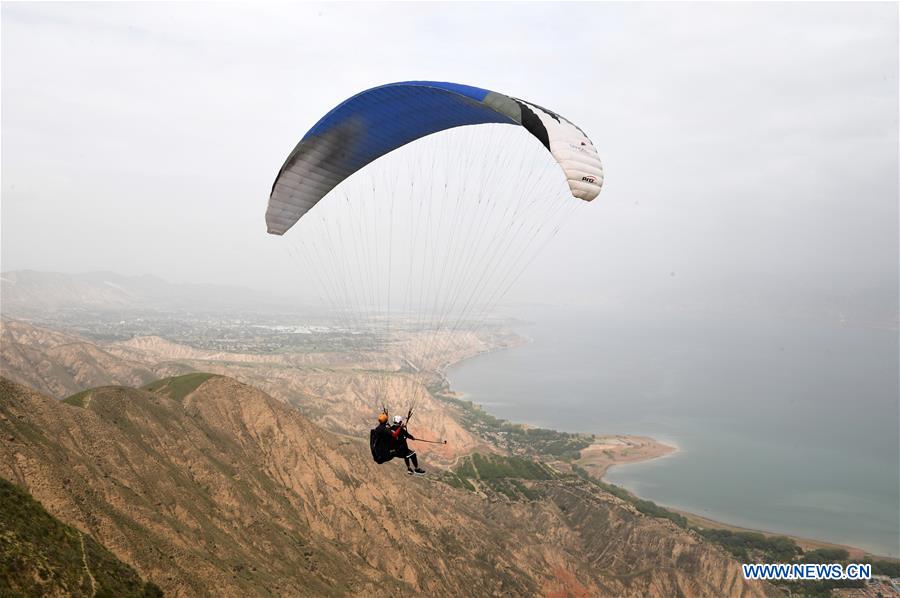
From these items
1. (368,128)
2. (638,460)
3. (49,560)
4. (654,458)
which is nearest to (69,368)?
(49,560)

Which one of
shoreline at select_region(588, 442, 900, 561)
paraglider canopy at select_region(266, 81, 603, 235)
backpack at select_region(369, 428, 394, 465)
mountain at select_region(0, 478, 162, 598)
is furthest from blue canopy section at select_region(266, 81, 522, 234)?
shoreline at select_region(588, 442, 900, 561)

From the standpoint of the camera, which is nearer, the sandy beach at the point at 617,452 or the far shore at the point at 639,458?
the far shore at the point at 639,458

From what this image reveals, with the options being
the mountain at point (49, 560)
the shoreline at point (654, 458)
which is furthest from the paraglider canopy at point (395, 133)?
the shoreline at point (654, 458)

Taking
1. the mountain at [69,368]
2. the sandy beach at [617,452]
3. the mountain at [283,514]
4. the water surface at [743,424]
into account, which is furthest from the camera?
the sandy beach at [617,452]

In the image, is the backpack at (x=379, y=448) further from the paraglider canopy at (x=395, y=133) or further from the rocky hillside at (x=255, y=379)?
the rocky hillside at (x=255, y=379)

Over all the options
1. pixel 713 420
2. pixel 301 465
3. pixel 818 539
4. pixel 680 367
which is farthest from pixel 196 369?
pixel 680 367

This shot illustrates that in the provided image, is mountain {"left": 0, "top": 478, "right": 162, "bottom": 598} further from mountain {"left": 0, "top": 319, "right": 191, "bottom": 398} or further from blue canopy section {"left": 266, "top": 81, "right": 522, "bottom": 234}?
mountain {"left": 0, "top": 319, "right": 191, "bottom": 398}
